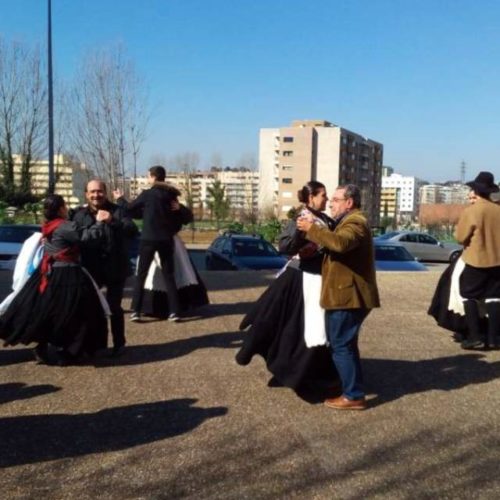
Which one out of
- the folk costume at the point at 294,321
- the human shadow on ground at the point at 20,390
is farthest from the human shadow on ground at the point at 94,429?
the folk costume at the point at 294,321

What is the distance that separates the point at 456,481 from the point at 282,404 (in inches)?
63.4

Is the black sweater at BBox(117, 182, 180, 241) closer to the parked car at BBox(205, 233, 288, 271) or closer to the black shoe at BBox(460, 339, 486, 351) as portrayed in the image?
the black shoe at BBox(460, 339, 486, 351)

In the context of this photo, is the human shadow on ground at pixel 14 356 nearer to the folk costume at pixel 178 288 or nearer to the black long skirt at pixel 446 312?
the folk costume at pixel 178 288

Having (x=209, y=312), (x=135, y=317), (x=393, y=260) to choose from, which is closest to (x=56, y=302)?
(x=135, y=317)

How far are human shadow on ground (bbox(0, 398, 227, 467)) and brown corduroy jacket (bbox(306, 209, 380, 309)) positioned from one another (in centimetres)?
121

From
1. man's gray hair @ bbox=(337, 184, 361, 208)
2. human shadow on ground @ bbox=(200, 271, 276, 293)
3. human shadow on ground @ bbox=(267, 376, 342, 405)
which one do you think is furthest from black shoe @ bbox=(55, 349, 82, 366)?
human shadow on ground @ bbox=(200, 271, 276, 293)

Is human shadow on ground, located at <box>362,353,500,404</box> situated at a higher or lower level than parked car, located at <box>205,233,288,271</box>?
lower

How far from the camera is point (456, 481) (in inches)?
147

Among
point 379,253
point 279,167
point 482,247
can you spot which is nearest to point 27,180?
point 379,253

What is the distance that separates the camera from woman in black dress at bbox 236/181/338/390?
195 inches

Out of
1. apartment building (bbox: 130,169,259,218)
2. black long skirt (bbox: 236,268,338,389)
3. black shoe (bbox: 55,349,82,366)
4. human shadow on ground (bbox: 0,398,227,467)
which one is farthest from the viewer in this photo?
apartment building (bbox: 130,169,259,218)

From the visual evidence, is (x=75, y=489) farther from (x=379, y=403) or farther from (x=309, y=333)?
(x=379, y=403)

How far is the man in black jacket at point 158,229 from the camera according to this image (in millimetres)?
7684

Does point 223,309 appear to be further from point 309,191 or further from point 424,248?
point 424,248
